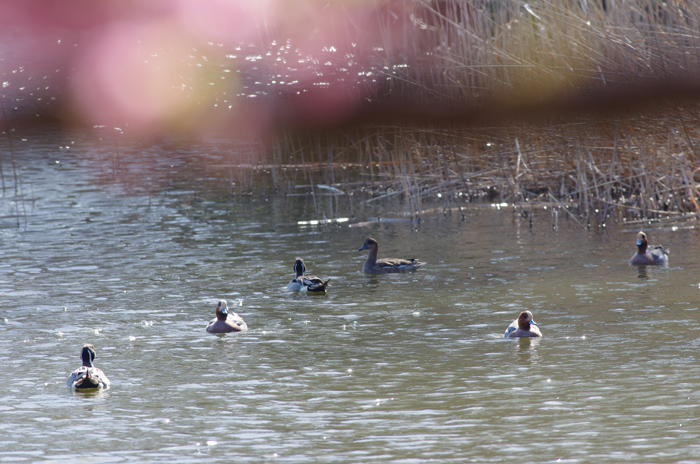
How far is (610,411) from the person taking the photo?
32.7ft

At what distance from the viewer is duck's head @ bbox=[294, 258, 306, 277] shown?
17141 mm

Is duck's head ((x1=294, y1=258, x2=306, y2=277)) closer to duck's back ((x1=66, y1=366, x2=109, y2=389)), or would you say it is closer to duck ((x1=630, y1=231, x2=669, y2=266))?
duck ((x1=630, y1=231, x2=669, y2=266))

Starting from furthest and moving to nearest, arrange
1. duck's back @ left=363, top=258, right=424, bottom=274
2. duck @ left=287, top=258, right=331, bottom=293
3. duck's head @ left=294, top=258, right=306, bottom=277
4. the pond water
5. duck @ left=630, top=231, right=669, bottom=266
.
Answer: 1. duck's back @ left=363, top=258, right=424, bottom=274
2. duck @ left=630, top=231, right=669, bottom=266
3. duck's head @ left=294, top=258, right=306, bottom=277
4. duck @ left=287, top=258, right=331, bottom=293
5. the pond water

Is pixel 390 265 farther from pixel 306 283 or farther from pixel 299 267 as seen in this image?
pixel 306 283

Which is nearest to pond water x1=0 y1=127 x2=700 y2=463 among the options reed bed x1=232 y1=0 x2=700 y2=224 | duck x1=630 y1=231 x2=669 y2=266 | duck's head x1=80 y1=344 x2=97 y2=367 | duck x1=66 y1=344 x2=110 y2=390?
duck x1=66 y1=344 x2=110 y2=390

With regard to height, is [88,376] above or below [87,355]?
below

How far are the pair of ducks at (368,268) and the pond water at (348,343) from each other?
0.82 feet

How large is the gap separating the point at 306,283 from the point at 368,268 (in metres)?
2.37

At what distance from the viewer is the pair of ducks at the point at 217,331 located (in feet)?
36.1

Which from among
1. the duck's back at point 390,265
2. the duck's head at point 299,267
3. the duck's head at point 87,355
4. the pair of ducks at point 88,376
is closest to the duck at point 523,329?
the duck's head at point 299,267

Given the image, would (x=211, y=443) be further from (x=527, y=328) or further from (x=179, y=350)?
(x=527, y=328)

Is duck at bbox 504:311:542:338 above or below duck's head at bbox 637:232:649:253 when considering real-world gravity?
below

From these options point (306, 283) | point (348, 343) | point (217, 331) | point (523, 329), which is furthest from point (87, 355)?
point (523, 329)

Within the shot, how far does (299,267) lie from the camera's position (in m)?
17.2
